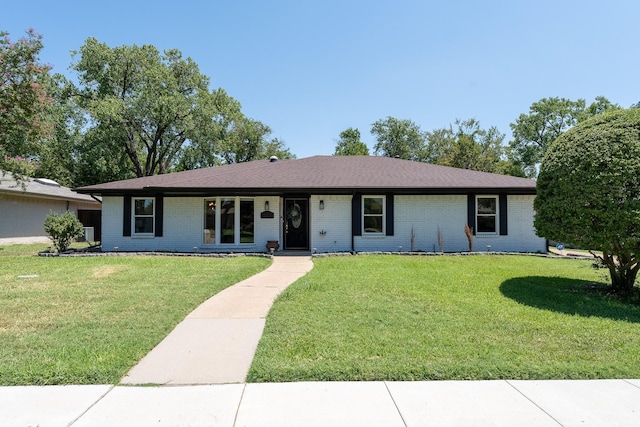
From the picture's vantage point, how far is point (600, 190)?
6.12 metres

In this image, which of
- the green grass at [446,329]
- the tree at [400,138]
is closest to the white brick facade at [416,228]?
the green grass at [446,329]

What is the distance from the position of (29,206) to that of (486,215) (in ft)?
75.6

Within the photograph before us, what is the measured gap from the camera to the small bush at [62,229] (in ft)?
42.0

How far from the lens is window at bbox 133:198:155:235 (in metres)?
13.8

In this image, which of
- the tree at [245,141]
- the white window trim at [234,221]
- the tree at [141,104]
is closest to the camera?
the white window trim at [234,221]

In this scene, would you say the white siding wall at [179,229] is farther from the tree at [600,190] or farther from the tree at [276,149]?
the tree at [276,149]

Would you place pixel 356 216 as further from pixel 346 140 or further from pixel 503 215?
pixel 346 140

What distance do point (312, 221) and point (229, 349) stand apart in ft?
30.8

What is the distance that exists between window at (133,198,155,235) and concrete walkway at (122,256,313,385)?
8336 mm

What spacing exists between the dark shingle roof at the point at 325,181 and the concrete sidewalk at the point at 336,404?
32.3 ft

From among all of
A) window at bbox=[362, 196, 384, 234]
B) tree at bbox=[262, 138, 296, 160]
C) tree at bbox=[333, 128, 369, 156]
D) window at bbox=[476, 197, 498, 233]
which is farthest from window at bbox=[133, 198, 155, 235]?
tree at bbox=[333, 128, 369, 156]

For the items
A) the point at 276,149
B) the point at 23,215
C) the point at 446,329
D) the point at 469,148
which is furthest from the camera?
the point at 276,149

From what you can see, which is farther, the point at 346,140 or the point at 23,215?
the point at 346,140

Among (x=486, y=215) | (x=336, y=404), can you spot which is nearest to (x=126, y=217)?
(x=336, y=404)
